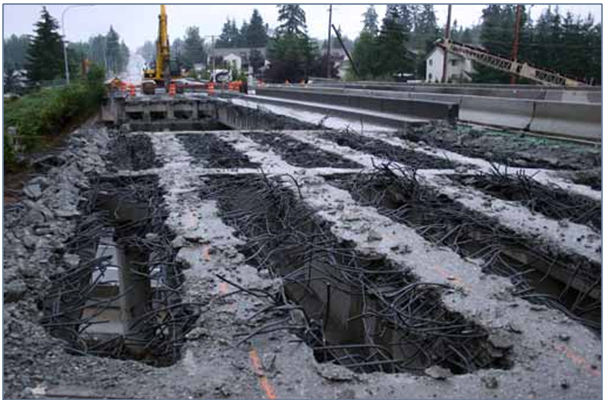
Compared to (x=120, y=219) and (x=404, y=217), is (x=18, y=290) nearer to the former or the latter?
(x=120, y=219)

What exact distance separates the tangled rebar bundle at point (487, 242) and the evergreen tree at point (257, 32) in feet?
288

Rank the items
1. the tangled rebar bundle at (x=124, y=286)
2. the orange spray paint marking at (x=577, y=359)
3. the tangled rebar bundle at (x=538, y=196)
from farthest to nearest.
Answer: the tangled rebar bundle at (x=538, y=196) < the tangled rebar bundle at (x=124, y=286) < the orange spray paint marking at (x=577, y=359)

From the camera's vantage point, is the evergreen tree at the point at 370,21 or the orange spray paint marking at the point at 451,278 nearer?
the orange spray paint marking at the point at 451,278

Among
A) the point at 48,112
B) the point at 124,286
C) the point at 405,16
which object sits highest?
the point at 405,16

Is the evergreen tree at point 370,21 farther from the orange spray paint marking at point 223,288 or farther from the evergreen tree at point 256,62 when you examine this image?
the orange spray paint marking at point 223,288

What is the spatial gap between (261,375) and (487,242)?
312cm

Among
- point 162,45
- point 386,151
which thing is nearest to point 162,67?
point 162,45

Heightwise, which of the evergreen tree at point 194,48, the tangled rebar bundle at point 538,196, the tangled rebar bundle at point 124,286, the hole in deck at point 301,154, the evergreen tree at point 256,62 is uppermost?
A: the evergreen tree at point 194,48

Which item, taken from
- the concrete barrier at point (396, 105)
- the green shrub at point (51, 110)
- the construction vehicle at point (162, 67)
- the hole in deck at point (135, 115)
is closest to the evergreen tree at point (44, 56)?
the construction vehicle at point (162, 67)

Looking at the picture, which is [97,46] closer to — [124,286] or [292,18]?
[292,18]

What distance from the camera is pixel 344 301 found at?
16.3 feet

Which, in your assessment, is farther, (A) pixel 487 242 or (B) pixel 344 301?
(A) pixel 487 242

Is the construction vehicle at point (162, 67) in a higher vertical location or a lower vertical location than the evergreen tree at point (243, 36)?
lower

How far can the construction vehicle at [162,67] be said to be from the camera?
29703mm
